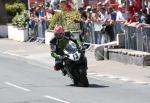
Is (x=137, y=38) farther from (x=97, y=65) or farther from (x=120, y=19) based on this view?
(x=120, y=19)

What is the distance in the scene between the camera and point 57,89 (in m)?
17.9

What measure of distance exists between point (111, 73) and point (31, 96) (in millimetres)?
5484

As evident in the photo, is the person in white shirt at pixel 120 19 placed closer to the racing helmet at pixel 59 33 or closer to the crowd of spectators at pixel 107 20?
the crowd of spectators at pixel 107 20

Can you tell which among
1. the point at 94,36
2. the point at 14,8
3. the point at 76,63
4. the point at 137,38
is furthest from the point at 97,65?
the point at 14,8

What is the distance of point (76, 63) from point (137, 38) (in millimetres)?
6466

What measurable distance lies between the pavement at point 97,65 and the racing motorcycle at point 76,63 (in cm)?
187

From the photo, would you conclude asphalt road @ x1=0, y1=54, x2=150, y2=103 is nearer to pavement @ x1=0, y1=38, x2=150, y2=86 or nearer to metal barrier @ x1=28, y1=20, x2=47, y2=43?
pavement @ x1=0, y1=38, x2=150, y2=86

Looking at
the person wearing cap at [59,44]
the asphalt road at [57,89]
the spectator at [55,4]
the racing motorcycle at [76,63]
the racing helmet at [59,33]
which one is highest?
the spectator at [55,4]

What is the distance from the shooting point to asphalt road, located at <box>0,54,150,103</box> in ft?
52.0

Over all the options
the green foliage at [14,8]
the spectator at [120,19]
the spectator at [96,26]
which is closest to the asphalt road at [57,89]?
the spectator at [120,19]

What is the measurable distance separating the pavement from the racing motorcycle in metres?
1.87

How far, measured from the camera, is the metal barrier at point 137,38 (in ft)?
76.7

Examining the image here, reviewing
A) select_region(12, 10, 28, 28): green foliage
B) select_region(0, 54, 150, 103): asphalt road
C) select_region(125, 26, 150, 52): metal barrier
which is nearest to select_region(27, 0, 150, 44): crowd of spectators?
select_region(125, 26, 150, 52): metal barrier

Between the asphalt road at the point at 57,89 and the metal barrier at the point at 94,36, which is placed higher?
the metal barrier at the point at 94,36
